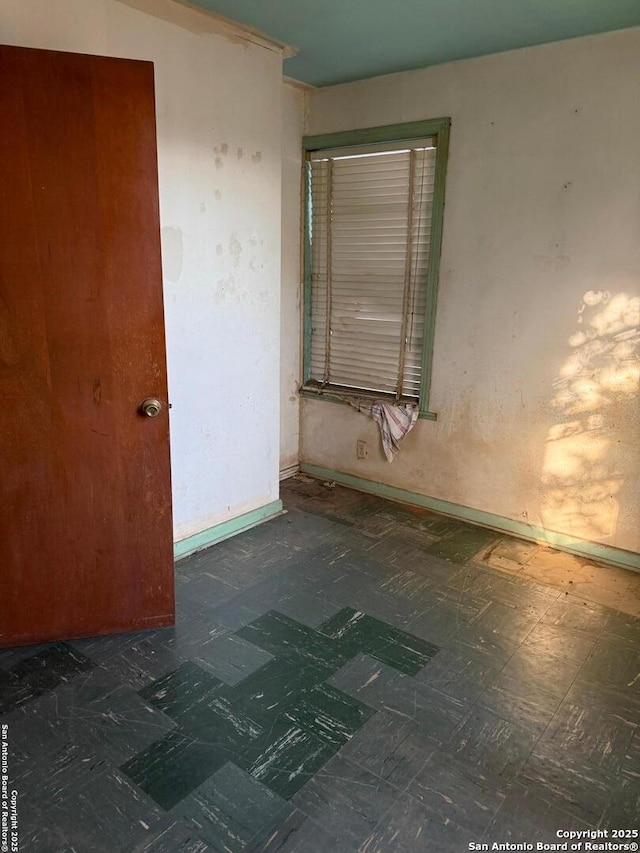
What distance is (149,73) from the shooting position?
1.93 m

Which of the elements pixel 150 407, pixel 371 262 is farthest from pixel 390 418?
pixel 150 407

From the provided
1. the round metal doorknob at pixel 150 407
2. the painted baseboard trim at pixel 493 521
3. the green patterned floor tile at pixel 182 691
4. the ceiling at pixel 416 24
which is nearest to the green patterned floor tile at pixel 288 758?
the green patterned floor tile at pixel 182 691

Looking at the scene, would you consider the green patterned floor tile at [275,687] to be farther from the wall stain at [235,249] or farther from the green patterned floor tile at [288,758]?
the wall stain at [235,249]

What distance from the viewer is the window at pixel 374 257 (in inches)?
130

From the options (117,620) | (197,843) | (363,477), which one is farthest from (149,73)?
(363,477)

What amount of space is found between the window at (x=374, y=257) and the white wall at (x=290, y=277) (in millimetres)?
76

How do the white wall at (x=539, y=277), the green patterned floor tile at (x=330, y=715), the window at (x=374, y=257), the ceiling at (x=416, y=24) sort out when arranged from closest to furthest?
the green patterned floor tile at (x=330, y=715) → the ceiling at (x=416, y=24) → the white wall at (x=539, y=277) → the window at (x=374, y=257)

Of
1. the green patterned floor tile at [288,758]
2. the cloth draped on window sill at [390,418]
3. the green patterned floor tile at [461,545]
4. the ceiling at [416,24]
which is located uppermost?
the ceiling at [416,24]

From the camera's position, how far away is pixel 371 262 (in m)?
3.59

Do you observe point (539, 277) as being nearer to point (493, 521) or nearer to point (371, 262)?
point (371, 262)

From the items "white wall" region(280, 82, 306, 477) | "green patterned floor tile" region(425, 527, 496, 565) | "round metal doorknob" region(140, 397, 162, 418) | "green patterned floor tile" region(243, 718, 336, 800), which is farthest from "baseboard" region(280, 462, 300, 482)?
"green patterned floor tile" region(243, 718, 336, 800)

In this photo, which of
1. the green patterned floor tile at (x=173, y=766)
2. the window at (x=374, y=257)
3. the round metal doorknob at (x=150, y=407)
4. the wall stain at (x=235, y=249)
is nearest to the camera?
the green patterned floor tile at (x=173, y=766)

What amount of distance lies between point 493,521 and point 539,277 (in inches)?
56.0

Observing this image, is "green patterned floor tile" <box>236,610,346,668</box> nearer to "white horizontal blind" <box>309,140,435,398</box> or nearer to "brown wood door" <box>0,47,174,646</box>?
"brown wood door" <box>0,47,174,646</box>
